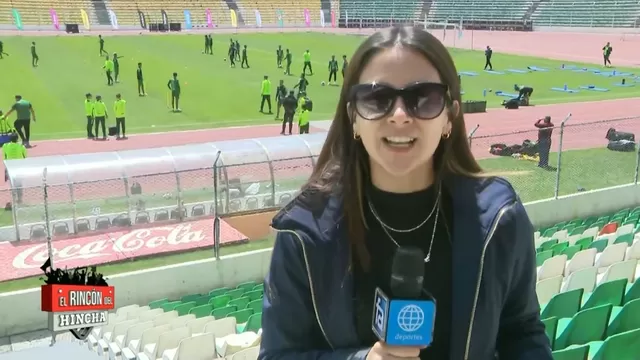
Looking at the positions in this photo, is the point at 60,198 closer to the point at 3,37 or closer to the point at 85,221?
the point at 85,221

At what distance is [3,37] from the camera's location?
1881 inches

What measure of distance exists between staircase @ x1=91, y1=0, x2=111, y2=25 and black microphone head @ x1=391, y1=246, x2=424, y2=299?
222 feet

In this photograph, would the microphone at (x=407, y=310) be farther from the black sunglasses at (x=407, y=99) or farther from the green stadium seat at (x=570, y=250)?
the green stadium seat at (x=570, y=250)

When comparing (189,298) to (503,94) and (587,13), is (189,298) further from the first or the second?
(587,13)

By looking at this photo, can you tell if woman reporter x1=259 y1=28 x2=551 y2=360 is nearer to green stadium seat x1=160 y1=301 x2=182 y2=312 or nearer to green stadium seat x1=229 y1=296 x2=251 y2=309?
green stadium seat x1=229 y1=296 x2=251 y2=309

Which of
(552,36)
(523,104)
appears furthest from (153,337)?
(552,36)

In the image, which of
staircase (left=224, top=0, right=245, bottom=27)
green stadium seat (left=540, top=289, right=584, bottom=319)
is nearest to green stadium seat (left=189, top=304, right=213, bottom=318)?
green stadium seat (left=540, top=289, right=584, bottom=319)

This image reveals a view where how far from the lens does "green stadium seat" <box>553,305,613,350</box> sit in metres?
3.76

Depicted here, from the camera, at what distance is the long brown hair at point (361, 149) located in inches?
73.9

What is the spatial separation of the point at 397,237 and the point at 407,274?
34 centimetres

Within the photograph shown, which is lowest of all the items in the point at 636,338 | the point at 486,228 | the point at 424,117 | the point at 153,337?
the point at 153,337

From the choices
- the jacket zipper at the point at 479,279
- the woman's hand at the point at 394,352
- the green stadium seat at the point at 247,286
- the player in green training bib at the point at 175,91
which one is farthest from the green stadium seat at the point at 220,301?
the player in green training bib at the point at 175,91

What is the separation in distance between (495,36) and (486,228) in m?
62.4
